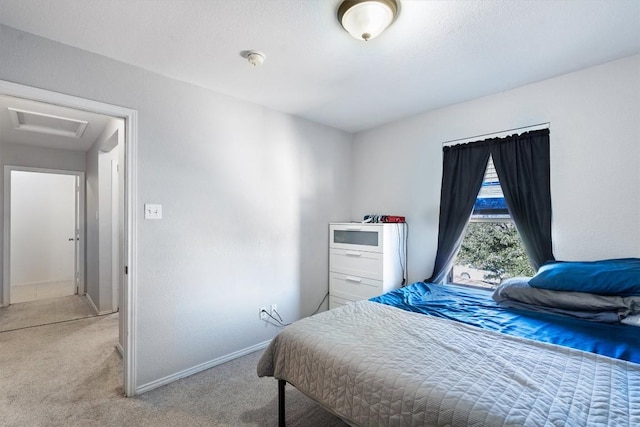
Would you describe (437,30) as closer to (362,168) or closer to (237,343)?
(362,168)

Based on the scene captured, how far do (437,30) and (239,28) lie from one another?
1135 millimetres

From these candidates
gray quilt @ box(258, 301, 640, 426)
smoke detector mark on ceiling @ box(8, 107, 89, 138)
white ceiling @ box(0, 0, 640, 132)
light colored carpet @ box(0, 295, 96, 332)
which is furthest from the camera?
light colored carpet @ box(0, 295, 96, 332)

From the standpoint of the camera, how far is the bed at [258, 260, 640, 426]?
0.95 m

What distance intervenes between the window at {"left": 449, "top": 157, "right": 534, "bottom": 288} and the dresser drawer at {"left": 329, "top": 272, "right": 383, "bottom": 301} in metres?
0.87

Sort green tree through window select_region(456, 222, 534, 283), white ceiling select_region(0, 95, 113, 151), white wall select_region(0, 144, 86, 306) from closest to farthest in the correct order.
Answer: green tree through window select_region(456, 222, 534, 283) < white ceiling select_region(0, 95, 113, 151) < white wall select_region(0, 144, 86, 306)

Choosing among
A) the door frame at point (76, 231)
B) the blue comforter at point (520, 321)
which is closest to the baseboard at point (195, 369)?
the blue comforter at point (520, 321)

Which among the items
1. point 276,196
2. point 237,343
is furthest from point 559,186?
point 237,343

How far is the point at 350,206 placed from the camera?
145 inches

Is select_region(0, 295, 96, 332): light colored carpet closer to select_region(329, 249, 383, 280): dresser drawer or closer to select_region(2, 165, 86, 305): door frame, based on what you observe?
select_region(2, 165, 86, 305): door frame

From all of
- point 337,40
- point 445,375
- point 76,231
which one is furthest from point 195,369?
point 76,231

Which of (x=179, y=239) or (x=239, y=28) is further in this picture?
(x=179, y=239)

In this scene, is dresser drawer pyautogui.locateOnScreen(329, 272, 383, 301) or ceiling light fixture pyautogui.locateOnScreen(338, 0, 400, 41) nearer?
ceiling light fixture pyautogui.locateOnScreen(338, 0, 400, 41)

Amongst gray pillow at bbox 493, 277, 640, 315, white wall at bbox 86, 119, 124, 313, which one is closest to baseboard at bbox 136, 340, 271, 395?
gray pillow at bbox 493, 277, 640, 315

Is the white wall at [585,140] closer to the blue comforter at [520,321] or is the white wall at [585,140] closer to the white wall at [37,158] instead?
the blue comforter at [520,321]
